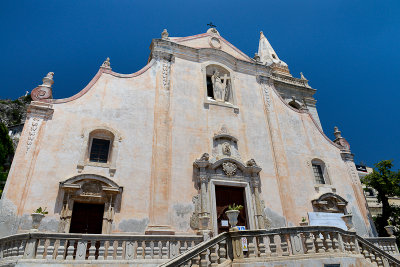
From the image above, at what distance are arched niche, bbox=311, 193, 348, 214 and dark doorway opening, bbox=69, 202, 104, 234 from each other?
1084 centimetres

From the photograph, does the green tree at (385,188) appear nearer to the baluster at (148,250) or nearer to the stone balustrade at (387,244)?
the stone balustrade at (387,244)

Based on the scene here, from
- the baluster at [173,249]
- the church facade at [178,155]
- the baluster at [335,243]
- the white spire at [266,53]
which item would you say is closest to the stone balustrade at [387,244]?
the church facade at [178,155]

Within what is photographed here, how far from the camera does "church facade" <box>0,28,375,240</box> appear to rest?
35.6 feet

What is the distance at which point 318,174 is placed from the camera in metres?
16.6

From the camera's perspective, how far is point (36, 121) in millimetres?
11664

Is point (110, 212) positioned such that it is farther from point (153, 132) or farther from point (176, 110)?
point (176, 110)

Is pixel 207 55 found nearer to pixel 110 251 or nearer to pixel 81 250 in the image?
pixel 110 251

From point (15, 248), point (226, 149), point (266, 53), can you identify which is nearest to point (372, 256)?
point (226, 149)

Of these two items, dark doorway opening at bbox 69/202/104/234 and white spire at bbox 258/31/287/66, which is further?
white spire at bbox 258/31/287/66

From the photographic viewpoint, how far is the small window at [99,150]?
483 inches

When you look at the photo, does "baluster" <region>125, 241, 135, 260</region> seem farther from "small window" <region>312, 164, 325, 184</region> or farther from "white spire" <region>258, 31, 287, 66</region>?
"white spire" <region>258, 31, 287, 66</region>

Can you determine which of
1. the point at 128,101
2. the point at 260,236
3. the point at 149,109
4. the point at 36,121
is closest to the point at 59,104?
the point at 36,121

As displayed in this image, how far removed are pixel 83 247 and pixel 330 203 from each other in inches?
510

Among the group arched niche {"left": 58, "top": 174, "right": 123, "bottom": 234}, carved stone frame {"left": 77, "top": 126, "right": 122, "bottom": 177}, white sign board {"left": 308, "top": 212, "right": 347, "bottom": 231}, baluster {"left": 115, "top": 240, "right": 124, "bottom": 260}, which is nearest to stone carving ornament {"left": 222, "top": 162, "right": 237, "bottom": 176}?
white sign board {"left": 308, "top": 212, "right": 347, "bottom": 231}
